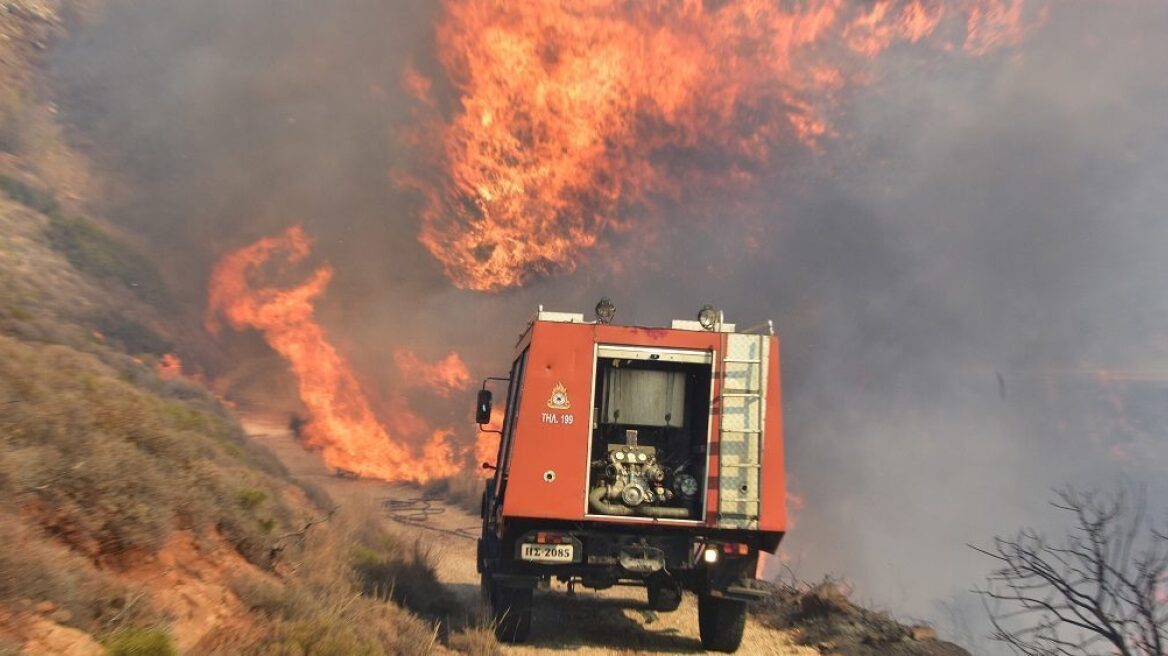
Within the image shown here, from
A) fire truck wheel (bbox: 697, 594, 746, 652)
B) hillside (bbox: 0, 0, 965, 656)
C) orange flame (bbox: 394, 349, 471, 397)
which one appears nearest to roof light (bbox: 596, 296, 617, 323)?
fire truck wheel (bbox: 697, 594, 746, 652)

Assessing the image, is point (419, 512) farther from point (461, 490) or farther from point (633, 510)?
point (633, 510)

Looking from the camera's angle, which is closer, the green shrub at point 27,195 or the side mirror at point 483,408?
the side mirror at point 483,408

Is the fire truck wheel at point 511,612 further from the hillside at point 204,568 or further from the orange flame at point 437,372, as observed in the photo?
the orange flame at point 437,372

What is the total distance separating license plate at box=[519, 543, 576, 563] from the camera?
25.2ft

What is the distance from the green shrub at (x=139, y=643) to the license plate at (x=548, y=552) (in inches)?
146

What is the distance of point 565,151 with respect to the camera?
34062mm

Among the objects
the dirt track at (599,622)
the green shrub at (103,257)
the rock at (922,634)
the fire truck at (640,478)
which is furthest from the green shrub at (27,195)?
the rock at (922,634)

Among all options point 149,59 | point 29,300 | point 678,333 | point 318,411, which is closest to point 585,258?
point 318,411

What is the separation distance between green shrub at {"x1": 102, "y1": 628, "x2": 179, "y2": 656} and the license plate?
3.71 meters

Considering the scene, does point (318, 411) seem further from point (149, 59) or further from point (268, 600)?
point (149, 59)

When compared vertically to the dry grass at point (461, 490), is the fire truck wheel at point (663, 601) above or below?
below

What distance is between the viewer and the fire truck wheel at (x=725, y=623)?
8375 millimetres

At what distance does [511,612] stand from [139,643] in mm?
4544

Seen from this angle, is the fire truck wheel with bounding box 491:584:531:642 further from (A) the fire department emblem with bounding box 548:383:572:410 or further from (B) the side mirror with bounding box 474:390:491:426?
(B) the side mirror with bounding box 474:390:491:426
